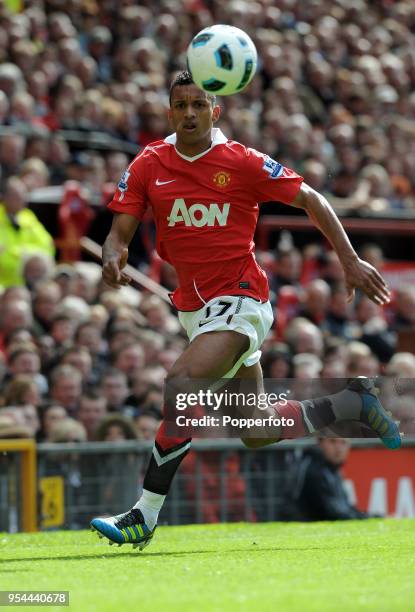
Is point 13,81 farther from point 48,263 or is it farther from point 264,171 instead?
point 264,171

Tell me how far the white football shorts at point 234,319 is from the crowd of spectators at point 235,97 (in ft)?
23.1

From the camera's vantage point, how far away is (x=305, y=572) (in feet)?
22.6

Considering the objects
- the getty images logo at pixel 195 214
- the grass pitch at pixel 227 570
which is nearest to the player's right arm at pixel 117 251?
the getty images logo at pixel 195 214

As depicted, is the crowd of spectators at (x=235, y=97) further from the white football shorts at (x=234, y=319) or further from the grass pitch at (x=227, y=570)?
the white football shorts at (x=234, y=319)

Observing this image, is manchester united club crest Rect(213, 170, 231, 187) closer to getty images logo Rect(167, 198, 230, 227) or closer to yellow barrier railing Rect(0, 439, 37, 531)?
getty images logo Rect(167, 198, 230, 227)

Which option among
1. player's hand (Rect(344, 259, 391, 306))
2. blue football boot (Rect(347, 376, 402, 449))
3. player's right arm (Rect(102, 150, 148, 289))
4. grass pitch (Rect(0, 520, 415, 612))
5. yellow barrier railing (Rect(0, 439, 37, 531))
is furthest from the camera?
yellow barrier railing (Rect(0, 439, 37, 531))

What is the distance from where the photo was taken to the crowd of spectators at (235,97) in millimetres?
16594

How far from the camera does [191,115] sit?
8.30m

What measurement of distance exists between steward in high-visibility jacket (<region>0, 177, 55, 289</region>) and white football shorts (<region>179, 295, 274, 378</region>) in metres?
5.87

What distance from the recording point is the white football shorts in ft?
27.2

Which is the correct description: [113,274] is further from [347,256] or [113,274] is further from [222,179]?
[347,256]

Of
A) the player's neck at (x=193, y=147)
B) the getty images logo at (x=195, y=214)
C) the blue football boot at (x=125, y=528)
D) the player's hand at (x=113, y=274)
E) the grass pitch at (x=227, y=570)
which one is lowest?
the grass pitch at (x=227, y=570)

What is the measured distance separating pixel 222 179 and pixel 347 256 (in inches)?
34.0

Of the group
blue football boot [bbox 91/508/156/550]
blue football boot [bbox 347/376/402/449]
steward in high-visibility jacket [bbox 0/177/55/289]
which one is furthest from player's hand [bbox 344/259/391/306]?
steward in high-visibility jacket [bbox 0/177/55/289]
